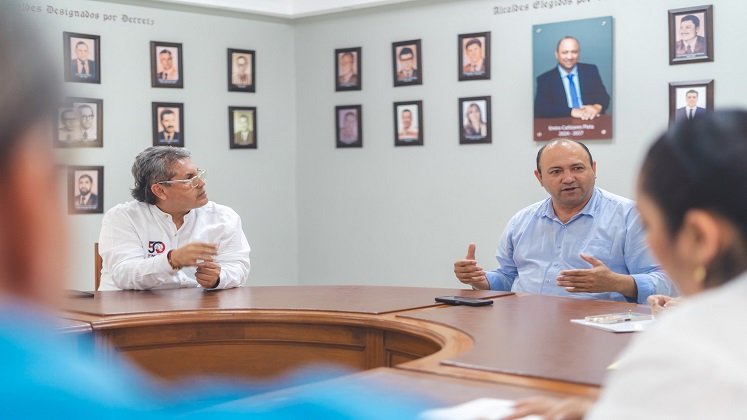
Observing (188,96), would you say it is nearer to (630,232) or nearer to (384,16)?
(384,16)

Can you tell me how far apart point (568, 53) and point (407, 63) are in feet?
3.86

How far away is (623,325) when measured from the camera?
2.87 m

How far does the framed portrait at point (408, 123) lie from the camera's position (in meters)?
6.23

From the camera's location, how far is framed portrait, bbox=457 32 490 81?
233 inches

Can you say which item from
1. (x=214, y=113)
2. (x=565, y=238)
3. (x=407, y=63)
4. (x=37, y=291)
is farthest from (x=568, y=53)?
(x=37, y=291)

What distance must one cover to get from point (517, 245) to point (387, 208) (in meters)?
1.97

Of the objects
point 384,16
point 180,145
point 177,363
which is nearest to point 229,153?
point 180,145

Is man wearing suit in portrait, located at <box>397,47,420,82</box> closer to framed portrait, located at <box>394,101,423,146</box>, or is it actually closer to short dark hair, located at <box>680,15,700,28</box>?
framed portrait, located at <box>394,101,423,146</box>

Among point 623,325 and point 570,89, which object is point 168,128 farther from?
point 623,325

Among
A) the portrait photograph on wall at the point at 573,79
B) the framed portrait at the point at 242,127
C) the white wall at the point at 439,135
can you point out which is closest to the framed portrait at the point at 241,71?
the framed portrait at the point at 242,127

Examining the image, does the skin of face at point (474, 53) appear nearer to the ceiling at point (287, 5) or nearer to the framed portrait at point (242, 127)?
the ceiling at point (287, 5)

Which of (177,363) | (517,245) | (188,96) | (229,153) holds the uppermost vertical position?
(188,96)

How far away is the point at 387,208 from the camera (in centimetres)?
645

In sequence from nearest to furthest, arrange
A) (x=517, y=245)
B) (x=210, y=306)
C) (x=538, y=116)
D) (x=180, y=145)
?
1. (x=210, y=306)
2. (x=517, y=245)
3. (x=538, y=116)
4. (x=180, y=145)
